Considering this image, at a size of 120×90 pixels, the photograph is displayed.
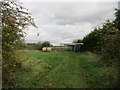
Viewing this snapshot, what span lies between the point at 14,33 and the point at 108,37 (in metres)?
3.68

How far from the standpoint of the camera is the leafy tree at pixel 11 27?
12.3 ft

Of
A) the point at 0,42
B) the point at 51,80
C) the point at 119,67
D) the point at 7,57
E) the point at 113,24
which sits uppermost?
the point at 113,24

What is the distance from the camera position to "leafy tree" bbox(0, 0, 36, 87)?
3.74 meters

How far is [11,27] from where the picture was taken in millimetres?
3803

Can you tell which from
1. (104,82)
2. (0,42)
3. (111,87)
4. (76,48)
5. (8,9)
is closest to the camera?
(0,42)

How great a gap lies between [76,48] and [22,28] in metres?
22.7

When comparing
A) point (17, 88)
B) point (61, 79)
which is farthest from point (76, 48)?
point (17, 88)

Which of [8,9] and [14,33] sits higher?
[8,9]

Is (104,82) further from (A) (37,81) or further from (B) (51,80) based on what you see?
(A) (37,81)

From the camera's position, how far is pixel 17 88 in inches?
193

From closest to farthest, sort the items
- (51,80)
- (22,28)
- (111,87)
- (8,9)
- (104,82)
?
1. (8,9)
2. (22,28)
3. (111,87)
4. (104,82)
5. (51,80)

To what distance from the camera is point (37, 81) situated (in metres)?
5.84

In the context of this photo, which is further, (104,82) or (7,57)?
(104,82)

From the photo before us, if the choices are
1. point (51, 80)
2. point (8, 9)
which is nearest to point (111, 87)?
point (51, 80)
